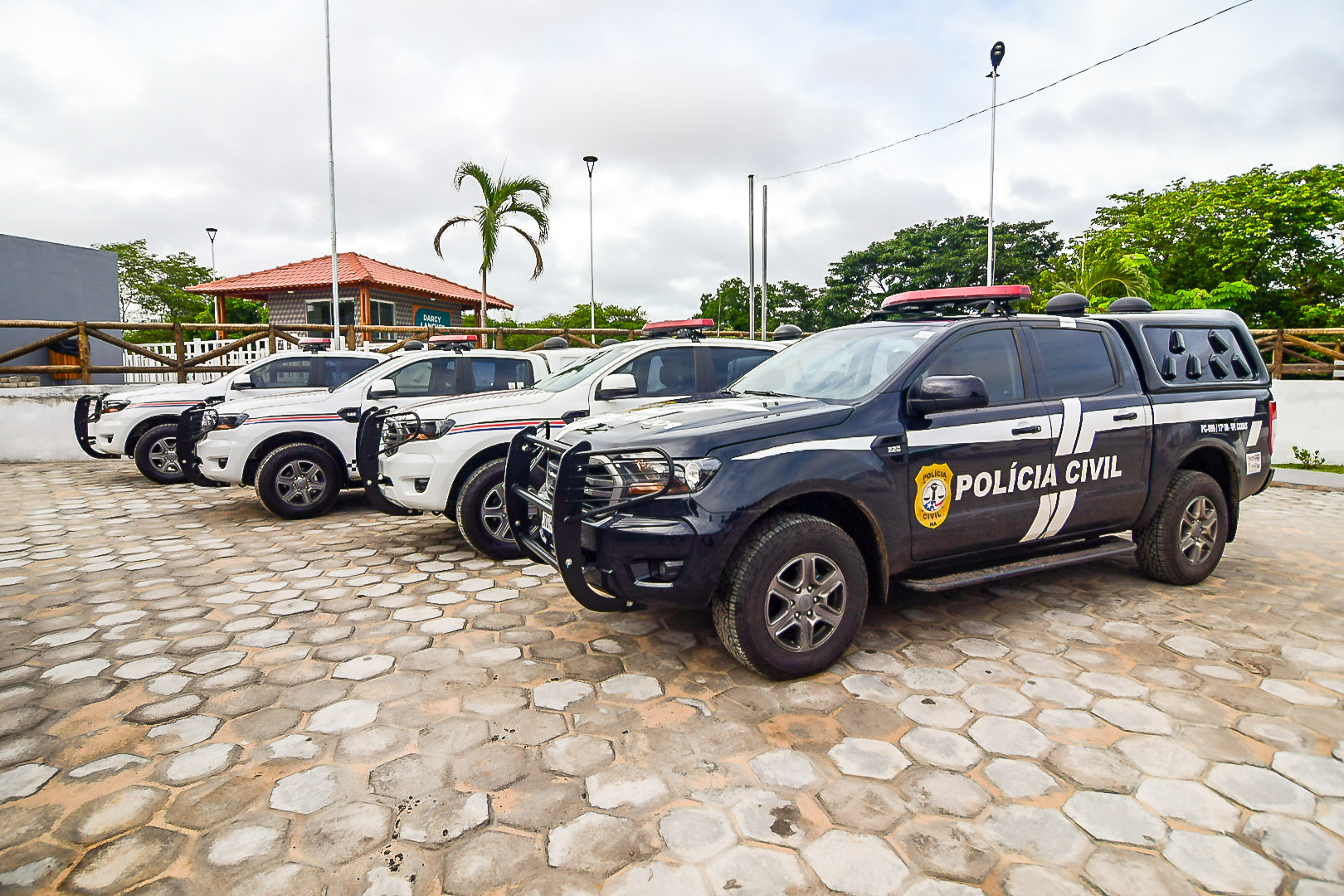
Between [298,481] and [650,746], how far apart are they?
554 cm

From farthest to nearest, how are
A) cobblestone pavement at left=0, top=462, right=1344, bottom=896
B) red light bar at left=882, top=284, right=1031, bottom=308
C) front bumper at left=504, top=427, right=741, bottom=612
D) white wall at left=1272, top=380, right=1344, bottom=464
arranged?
white wall at left=1272, top=380, right=1344, bottom=464, red light bar at left=882, top=284, right=1031, bottom=308, front bumper at left=504, top=427, right=741, bottom=612, cobblestone pavement at left=0, top=462, right=1344, bottom=896

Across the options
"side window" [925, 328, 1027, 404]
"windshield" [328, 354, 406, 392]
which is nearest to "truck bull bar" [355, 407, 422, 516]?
"windshield" [328, 354, 406, 392]

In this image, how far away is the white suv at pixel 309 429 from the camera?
680 centimetres

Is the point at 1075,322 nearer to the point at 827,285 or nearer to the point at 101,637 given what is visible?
the point at 101,637

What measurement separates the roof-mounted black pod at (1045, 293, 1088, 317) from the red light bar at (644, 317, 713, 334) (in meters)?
2.90

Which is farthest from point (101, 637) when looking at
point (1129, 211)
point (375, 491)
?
point (1129, 211)

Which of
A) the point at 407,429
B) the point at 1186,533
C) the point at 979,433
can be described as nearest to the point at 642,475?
the point at 979,433

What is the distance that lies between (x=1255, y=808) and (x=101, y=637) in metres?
5.16

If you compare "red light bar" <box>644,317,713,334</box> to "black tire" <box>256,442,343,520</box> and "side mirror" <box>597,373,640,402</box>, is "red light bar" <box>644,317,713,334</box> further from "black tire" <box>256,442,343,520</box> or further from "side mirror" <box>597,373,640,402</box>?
"black tire" <box>256,442,343,520</box>

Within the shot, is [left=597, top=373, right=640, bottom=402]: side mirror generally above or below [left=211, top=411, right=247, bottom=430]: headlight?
above

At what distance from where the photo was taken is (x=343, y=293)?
22531 mm

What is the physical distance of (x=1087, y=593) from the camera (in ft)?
15.1

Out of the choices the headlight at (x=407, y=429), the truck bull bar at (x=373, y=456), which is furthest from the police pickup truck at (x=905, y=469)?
the truck bull bar at (x=373, y=456)

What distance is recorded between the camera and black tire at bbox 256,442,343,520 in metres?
6.83
